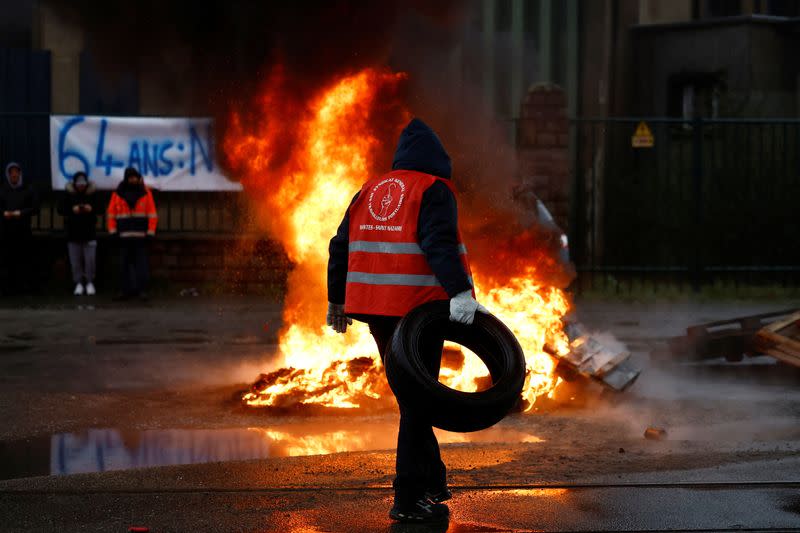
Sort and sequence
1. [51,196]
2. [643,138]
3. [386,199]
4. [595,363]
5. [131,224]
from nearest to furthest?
[386,199] → [595,363] → [131,224] → [643,138] → [51,196]

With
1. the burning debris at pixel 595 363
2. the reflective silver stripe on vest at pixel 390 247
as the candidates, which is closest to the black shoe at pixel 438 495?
the reflective silver stripe on vest at pixel 390 247

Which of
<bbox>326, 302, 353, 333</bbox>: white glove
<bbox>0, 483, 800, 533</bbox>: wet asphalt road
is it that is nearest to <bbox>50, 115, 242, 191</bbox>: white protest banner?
<bbox>326, 302, 353, 333</bbox>: white glove

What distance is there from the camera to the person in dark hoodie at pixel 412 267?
16.4ft

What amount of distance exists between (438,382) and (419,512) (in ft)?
1.87

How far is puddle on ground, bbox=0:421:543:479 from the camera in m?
6.20

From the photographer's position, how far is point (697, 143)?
16.4m

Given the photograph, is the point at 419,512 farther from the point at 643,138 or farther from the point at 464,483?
the point at 643,138

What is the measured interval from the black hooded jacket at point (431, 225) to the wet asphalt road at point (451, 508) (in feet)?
3.22

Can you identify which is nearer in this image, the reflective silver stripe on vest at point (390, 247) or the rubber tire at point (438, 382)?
the rubber tire at point (438, 382)

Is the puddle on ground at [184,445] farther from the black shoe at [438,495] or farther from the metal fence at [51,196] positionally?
the metal fence at [51,196]

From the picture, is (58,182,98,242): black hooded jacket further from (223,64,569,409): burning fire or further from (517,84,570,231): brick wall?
(223,64,569,409): burning fire

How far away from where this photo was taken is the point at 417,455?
5.07 m

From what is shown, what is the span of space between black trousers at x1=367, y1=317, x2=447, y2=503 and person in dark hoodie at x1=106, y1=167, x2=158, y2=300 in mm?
10576

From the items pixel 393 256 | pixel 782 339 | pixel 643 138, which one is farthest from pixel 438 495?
pixel 643 138
